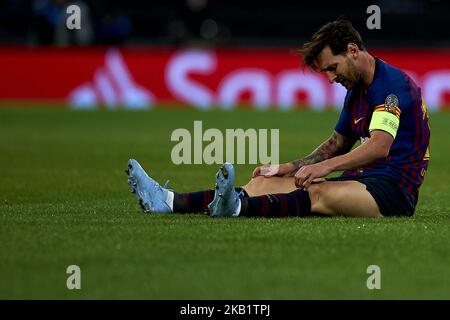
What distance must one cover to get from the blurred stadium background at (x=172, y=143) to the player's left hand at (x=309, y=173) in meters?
0.28

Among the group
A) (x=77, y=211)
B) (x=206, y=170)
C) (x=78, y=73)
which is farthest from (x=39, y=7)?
(x=77, y=211)

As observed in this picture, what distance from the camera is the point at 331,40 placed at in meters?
7.39

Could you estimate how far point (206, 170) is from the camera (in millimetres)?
12672

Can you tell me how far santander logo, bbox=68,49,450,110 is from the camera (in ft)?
75.4

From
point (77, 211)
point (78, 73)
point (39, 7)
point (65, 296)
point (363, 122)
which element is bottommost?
point (65, 296)

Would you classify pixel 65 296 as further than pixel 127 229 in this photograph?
No

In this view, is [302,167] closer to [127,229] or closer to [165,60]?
[127,229]

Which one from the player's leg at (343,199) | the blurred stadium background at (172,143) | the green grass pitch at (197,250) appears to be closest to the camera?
the green grass pitch at (197,250)

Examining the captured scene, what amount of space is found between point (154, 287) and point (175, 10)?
2067cm

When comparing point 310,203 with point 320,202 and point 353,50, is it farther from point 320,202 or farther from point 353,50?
point 353,50

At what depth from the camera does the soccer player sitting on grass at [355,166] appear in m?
7.30
